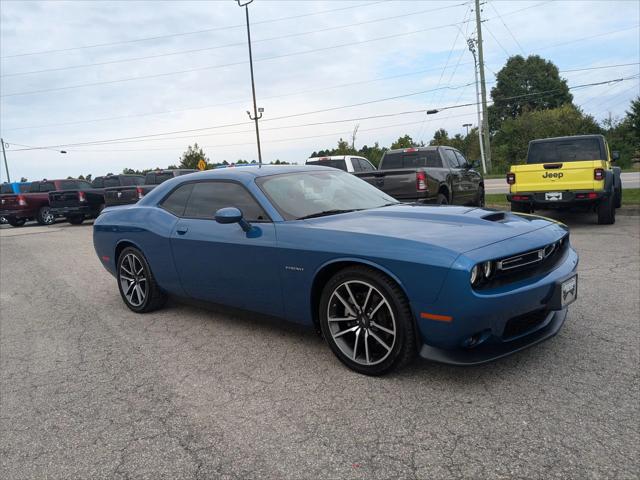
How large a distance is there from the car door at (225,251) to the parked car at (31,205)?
16953mm


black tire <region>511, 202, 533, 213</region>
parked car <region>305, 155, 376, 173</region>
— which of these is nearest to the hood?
black tire <region>511, 202, 533, 213</region>

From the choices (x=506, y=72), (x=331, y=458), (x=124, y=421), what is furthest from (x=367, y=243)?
(x=506, y=72)

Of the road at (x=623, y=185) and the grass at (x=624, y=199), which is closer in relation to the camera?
the grass at (x=624, y=199)

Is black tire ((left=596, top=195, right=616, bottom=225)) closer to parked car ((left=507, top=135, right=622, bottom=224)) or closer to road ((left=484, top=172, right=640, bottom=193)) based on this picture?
parked car ((left=507, top=135, right=622, bottom=224))

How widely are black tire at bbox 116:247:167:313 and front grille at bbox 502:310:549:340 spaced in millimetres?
3378

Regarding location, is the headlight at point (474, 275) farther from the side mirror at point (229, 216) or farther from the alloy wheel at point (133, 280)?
the alloy wheel at point (133, 280)

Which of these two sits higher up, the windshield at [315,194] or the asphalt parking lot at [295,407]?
the windshield at [315,194]

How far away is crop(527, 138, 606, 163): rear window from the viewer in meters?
10.5

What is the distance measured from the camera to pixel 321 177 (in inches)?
181

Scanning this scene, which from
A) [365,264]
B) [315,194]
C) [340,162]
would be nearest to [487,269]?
[365,264]

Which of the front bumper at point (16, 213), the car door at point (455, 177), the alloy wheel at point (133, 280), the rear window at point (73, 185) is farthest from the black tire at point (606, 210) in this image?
the front bumper at point (16, 213)

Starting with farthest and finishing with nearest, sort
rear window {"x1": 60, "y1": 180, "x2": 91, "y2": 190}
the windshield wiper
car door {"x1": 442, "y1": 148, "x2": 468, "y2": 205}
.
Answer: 1. rear window {"x1": 60, "y1": 180, "x2": 91, "y2": 190}
2. car door {"x1": 442, "y1": 148, "x2": 468, "y2": 205}
3. the windshield wiper

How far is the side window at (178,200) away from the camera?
15.9ft

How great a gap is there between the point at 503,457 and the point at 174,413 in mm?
1851
